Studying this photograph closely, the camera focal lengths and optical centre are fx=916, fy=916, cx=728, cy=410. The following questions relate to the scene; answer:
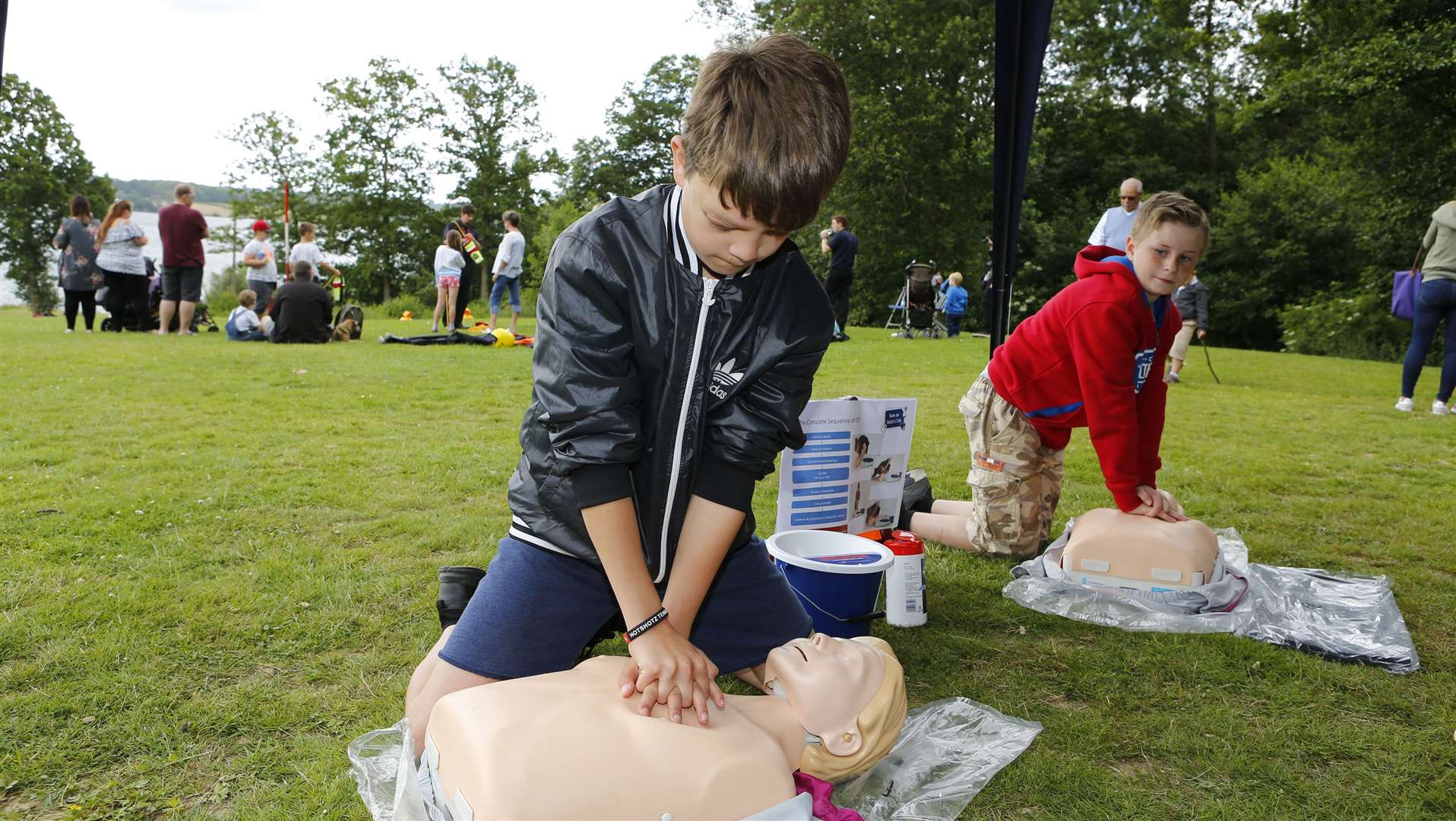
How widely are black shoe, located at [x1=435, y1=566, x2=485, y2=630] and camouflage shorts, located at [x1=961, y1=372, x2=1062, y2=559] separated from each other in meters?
2.03

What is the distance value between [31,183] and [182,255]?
22.9 meters

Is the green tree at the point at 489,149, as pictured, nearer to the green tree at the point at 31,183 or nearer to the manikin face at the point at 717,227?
the green tree at the point at 31,183

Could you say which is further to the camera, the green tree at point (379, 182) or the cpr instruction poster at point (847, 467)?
the green tree at point (379, 182)

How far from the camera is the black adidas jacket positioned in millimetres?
1892

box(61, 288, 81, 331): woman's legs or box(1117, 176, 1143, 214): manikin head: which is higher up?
box(1117, 176, 1143, 214): manikin head

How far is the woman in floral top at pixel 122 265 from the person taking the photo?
11172 millimetres

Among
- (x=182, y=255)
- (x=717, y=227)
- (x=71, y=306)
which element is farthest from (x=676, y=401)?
(x=71, y=306)

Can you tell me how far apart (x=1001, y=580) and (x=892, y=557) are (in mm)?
867

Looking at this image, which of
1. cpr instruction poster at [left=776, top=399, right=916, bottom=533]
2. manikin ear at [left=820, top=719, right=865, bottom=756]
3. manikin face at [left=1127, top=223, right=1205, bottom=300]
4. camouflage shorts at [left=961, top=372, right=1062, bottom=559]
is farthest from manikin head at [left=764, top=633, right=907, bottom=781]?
manikin face at [left=1127, top=223, right=1205, bottom=300]

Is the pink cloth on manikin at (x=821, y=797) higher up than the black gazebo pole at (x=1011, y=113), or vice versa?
the black gazebo pole at (x=1011, y=113)

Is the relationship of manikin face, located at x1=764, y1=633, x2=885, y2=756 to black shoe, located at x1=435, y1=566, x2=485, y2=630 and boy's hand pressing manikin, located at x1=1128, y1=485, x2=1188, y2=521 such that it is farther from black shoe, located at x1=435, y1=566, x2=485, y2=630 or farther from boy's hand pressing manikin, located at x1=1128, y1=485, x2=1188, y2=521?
boy's hand pressing manikin, located at x1=1128, y1=485, x2=1188, y2=521

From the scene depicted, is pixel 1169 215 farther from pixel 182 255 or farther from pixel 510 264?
pixel 182 255

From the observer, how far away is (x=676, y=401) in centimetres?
199

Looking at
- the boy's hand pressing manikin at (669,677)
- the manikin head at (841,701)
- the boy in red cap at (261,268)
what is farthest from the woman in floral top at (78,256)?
the manikin head at (841,701)
